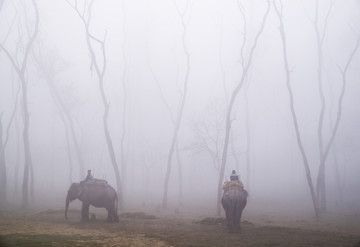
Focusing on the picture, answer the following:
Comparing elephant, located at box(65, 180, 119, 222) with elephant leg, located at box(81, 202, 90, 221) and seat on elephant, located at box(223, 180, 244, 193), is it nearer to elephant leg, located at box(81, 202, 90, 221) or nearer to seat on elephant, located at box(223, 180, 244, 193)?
elephant leg, located at box(81, 202, 90, 221)

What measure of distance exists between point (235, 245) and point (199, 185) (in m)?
60.1

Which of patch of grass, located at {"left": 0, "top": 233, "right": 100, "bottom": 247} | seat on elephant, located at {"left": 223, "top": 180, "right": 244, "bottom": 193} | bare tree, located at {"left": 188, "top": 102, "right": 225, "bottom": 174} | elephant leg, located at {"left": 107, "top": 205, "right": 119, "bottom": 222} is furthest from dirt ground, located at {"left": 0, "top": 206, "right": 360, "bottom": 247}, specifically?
bare tree, located at {"left": 188, "top": 102, "right": 225, "bottom": 174}

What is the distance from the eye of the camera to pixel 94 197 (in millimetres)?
17641

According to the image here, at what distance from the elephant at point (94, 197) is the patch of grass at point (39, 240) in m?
5.25

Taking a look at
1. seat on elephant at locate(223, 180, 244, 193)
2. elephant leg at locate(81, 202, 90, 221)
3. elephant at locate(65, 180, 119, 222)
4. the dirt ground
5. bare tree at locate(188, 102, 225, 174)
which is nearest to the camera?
the dirt ground

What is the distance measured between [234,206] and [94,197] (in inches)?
300

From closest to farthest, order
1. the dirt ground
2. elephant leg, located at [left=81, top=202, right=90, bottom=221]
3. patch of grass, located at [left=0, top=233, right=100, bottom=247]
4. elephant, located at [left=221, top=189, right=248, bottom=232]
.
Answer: patch of grass, located at [left=0, top=233, right=100, bottom=247], the dirt ground, elephant, located at [left=221, top=189, right=248, bottom=232], elephant leg, located at [left=81, top=202, right=90, bottom=221]

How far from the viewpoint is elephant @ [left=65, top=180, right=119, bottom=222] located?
57.3ft

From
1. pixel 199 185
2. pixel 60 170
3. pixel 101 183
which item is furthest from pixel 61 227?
pixel 60 170

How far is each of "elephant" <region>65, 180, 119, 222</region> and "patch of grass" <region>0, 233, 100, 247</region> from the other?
525 centimetres

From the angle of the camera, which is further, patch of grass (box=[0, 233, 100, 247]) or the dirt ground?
the dirt ground

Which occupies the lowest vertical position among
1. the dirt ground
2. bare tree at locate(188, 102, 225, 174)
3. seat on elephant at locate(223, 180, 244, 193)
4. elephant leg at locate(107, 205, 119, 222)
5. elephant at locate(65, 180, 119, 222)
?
the dirt ground

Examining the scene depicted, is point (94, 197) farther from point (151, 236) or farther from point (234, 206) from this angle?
point (234, 206)

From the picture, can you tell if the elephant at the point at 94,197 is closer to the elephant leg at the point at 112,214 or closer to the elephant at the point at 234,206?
the elephant leg at the point at 112,214
